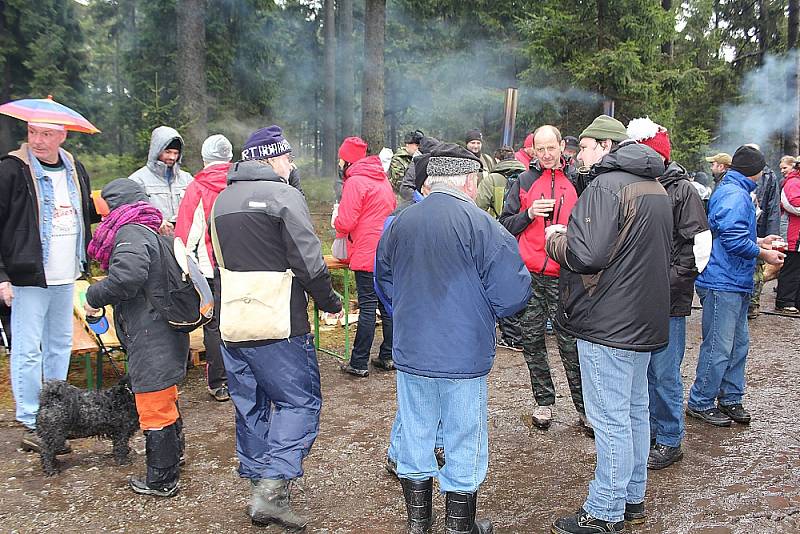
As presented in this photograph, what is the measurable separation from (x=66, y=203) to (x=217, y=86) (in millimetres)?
11219

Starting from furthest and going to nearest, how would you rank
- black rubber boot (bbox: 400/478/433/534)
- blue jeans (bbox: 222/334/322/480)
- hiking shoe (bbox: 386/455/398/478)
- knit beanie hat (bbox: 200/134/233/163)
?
knit beanie hat (bbox: 200/134/233/163) → hiking shoe (bbox: 386/455/398/478) → blue jeans (bbox: 222/334/322/480) → black rubber boot (bbox: 400/478/433/534)

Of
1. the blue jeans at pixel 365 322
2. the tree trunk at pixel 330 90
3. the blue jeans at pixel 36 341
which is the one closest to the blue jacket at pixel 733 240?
the blue jeans at pixel 365 322

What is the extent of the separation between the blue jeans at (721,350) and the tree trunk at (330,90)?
67.2 feet

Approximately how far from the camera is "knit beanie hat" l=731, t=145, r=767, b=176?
493 centimetres

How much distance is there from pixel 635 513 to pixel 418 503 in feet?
4.22

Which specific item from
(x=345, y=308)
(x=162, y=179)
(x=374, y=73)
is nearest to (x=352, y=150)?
(x=345, y=308)

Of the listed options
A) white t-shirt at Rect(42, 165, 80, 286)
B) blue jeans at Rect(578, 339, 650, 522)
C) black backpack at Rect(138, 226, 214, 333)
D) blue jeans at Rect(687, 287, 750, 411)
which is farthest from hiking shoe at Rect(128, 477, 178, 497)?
blue jeans at Rect(687, 287, 750, 411)

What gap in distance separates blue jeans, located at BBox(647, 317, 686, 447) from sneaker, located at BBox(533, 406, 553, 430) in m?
0.83

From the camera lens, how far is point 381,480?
427 cm

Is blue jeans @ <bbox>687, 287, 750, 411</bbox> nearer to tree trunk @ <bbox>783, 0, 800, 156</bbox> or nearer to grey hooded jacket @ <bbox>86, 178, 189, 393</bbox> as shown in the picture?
grey hooded jacket @ <bbox>86, 178, 189, 393</bbox>

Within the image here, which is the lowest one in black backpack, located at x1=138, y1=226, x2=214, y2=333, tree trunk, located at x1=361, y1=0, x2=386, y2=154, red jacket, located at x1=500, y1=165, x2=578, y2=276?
black backpack, located at x1=138, y1=226, x2=214, y2=333

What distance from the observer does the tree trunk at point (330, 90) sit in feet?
77.8

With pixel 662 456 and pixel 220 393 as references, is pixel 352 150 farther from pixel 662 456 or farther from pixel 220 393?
pixel 662 456

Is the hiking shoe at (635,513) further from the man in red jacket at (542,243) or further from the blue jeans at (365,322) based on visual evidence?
the blue jeans at (365,322)
